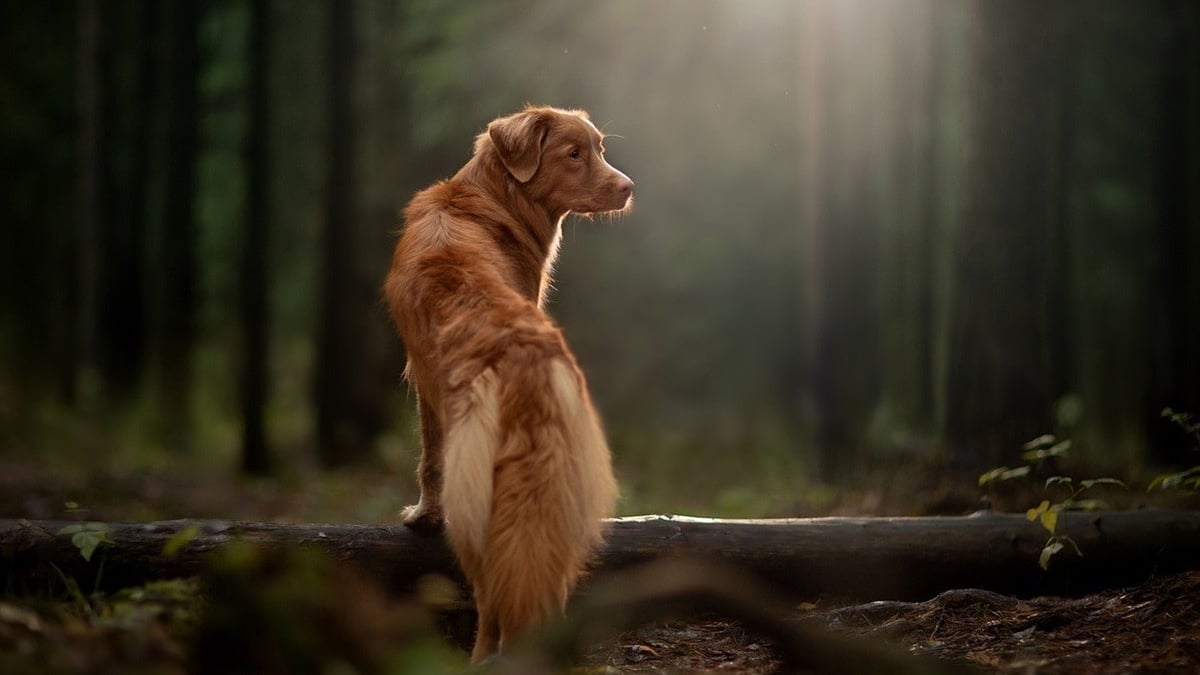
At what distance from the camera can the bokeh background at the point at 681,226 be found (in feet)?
28.5

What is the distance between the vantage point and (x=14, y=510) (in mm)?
8492

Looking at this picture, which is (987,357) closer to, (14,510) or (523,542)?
(523,542)

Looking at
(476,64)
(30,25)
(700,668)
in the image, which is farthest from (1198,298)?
(30,25)

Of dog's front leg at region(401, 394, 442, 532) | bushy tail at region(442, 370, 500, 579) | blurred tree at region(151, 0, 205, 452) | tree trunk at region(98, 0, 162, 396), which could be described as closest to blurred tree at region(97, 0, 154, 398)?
tree trunk at region(98, 0, 162, 396)

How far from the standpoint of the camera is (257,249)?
1340 centimetres

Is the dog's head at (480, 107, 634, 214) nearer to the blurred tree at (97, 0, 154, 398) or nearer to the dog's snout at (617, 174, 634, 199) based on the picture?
the dog's snout at (617, 174, 634, 199)

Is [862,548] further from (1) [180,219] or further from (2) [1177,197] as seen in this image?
(1) [180,219]

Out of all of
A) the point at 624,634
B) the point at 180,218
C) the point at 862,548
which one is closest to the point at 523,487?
the point at 624,634

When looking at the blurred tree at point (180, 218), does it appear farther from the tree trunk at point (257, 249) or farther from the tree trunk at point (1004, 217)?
the tree trunk at point (1004, 217)

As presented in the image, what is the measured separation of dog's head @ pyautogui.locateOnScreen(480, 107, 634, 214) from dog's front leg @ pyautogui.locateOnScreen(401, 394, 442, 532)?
1509mm

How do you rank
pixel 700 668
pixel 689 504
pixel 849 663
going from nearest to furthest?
pixel 849 663
pixel 700 668
pixel 689 504

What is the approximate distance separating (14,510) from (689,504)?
221 inches

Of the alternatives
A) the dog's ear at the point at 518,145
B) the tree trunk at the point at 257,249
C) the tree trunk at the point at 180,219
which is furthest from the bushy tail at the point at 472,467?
the tree trunk at the point at 180,219

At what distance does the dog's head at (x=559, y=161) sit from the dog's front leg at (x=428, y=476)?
59.4 inches
